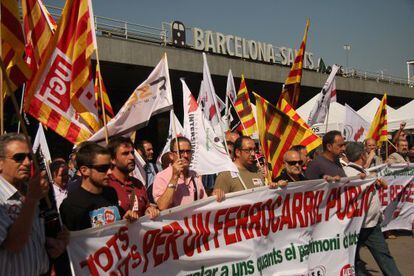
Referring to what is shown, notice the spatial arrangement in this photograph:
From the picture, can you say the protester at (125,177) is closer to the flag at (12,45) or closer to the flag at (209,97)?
the flag at (12,45)

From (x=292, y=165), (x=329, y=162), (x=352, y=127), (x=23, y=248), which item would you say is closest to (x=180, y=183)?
(x=292, y=165)

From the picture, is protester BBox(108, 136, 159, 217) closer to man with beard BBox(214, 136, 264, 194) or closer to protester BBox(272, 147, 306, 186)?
man with beard BBox(214, 136, 264, 194)

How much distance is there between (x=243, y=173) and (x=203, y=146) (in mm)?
519

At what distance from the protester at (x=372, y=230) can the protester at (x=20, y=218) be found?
337 cm

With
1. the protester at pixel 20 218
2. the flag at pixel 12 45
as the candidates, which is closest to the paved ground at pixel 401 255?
the protester at pixel 20 218

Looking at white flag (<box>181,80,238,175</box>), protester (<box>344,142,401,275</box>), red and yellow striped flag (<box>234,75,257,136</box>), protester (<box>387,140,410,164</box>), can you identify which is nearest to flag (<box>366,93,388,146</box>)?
protester (<box>387,140,410,164</box>)

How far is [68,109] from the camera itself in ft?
14.9

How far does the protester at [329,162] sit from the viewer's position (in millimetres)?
5184

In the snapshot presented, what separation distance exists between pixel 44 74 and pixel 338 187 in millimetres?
3186

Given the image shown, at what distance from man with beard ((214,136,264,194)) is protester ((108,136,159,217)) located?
105cm

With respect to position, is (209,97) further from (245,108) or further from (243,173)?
(243,173)

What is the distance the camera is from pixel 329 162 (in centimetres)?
526

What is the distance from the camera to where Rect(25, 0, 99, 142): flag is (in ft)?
14.4

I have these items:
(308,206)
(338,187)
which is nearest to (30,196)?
(308,206)
